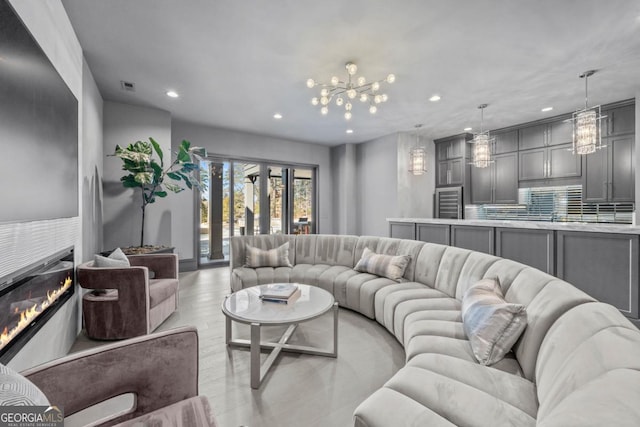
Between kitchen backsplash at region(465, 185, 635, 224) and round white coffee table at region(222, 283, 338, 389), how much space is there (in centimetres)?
494

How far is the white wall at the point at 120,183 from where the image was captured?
13.4ft

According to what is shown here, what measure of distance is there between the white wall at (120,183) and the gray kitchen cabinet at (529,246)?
206 inches

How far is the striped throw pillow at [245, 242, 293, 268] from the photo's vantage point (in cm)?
367

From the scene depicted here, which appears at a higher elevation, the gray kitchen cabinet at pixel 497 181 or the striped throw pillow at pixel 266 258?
the gray kitchen cabinet at pixel 497 181

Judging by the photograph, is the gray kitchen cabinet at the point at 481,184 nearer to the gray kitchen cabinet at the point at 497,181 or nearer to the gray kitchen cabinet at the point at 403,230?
the gray kitchen cabinet at the point at 497,181

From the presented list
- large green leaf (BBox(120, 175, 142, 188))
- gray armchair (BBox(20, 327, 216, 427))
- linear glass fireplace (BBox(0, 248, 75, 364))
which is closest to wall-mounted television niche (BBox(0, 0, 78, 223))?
linear glass fireplace (BBox(0, 248, 75, 364))

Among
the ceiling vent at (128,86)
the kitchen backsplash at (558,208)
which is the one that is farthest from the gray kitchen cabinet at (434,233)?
the ceiling vent at (128,86)

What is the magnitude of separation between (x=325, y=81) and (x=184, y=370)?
3369 mm

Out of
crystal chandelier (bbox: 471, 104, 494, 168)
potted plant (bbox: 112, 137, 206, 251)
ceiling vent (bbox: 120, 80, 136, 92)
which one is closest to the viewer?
ceiling vent (bbox: 120, 80, 136, 92)

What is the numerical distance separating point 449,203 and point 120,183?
6321mm

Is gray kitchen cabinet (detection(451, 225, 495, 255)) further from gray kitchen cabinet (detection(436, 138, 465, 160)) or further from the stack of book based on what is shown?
the stack of book

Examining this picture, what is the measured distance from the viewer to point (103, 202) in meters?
4.04

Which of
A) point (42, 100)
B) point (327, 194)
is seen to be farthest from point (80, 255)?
point (327, 194)

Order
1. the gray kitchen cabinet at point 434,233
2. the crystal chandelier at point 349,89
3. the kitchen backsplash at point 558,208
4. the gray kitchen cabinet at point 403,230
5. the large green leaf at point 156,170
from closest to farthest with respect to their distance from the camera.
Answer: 1. the crystal chandelier at point 349,89
2. the large green leaf at point 156,170
3. the kitchen backsplash at point 558,208
4. the gray kitchen cabinet at point 434,233
5. the gray kitchen cabinet at point 403,230
